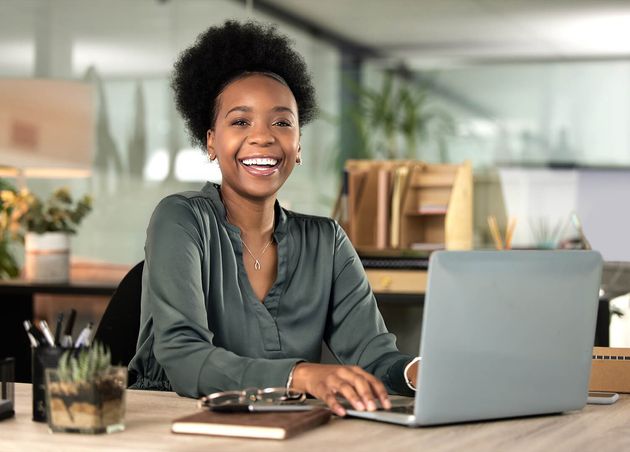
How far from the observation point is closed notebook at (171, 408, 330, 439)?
135cm

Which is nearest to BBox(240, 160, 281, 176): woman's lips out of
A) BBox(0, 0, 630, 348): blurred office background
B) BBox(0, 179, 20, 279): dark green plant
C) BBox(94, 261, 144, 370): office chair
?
BBox(94, 261, 144, 370): office chair

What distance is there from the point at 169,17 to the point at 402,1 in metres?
1.39

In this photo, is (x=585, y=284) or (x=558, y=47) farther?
(x=558, y=47)

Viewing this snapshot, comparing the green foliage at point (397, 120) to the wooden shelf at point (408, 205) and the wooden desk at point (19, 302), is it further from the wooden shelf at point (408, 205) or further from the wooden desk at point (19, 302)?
the wooden desk at point (19, 302)

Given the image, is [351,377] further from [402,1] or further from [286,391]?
[402,1]

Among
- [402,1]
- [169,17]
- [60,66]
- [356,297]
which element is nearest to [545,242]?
[402,1]

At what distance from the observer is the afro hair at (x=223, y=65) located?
7.18ft

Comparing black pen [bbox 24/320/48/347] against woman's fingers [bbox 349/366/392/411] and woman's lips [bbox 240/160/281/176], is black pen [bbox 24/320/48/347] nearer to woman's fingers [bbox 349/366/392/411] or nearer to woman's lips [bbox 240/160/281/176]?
woman's fingers [bbox 349/366/392/411]

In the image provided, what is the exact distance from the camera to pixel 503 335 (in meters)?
1.44

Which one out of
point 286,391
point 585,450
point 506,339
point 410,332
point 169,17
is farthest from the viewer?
point 169,17

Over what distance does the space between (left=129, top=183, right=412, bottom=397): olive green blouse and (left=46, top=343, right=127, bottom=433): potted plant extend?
11.7 inches

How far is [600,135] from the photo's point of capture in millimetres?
5383

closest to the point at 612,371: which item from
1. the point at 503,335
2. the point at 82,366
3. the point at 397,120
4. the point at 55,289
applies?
the point at 503,335

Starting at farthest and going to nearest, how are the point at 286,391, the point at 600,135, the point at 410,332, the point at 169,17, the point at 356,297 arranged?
the point at 169,17 → the point at 600,135 → the point at 410,332 → the point at 356,297 → the point at 286,391
